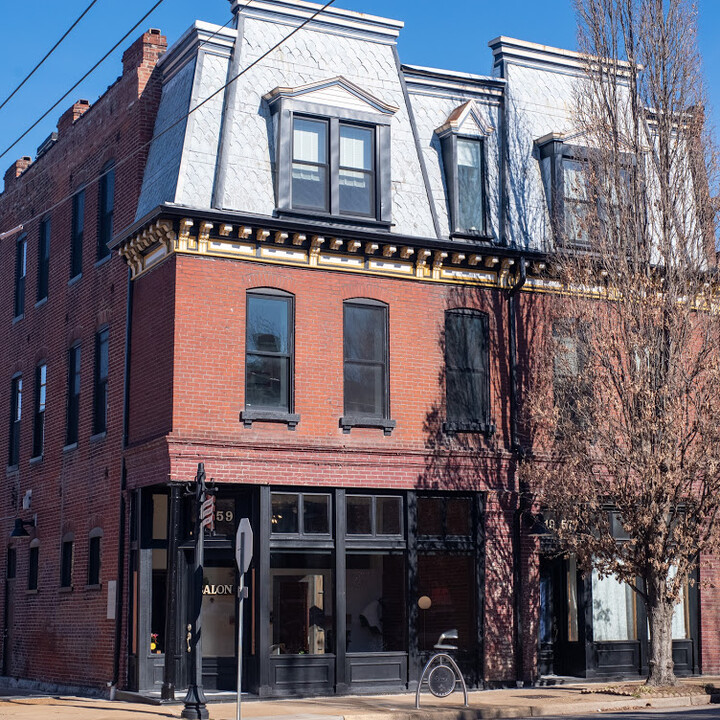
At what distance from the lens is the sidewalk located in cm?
1820

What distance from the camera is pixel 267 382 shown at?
21.6 m

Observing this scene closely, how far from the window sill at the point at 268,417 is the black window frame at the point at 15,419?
10.2 m

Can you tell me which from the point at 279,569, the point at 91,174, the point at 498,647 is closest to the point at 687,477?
the point at 498,647

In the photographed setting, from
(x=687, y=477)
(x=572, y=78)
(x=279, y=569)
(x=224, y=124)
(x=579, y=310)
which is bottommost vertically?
(x=279, y=569)

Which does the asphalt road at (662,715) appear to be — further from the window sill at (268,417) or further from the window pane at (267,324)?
the window pane at (267,324)

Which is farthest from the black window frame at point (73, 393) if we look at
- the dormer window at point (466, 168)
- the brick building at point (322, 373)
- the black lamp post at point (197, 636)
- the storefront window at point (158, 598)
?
the dormer window at point (466, 168)

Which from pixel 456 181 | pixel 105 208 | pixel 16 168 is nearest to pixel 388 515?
pixel 456 181

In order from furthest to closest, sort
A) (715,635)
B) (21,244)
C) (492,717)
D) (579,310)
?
(21,244) < (715,635) < (579,310) < (492,717)

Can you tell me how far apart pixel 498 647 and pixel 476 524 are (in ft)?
7.78

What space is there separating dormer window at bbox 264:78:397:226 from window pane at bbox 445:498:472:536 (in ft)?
18.3

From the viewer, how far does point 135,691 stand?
68.4 feet

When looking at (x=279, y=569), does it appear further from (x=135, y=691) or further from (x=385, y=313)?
(x=385, y=313)

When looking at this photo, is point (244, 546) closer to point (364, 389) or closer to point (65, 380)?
point (364, 389)

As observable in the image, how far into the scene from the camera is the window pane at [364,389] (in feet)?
73.3
